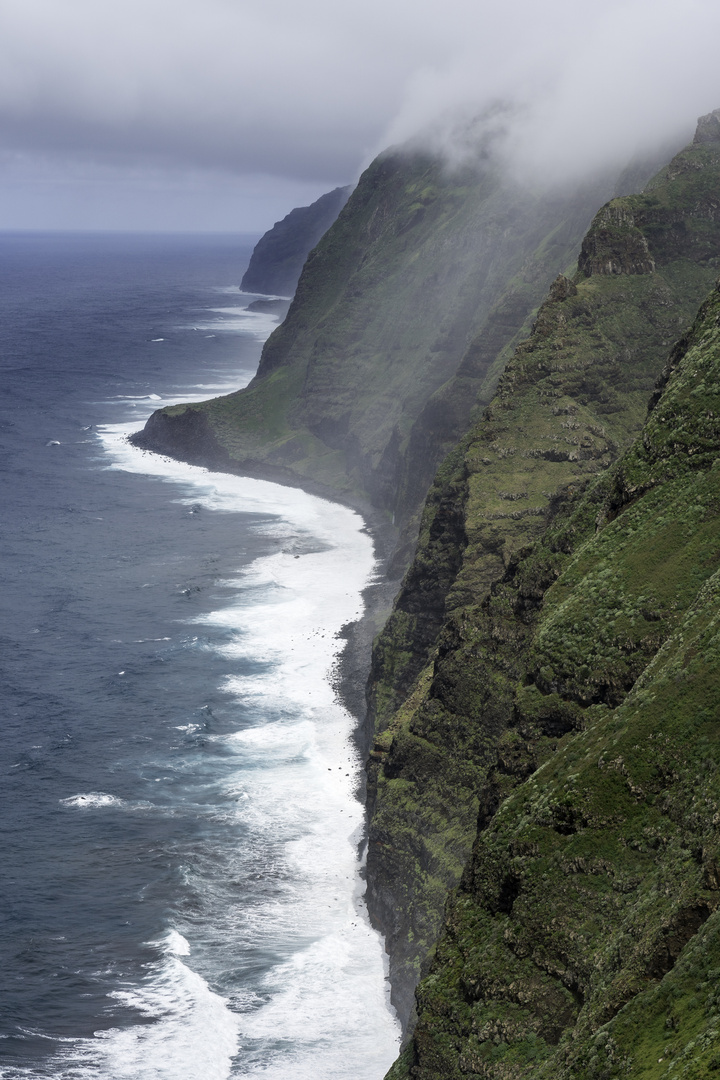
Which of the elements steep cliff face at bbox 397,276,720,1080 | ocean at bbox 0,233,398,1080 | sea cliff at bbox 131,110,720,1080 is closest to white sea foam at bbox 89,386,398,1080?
ocean at bbox 0,233,398,1080

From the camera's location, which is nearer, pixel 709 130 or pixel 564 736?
pixel 564 736

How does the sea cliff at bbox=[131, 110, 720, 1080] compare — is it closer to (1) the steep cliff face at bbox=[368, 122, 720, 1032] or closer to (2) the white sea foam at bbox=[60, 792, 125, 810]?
(1) the steep cliff face at bbox=[368, 122, 720, 1032]

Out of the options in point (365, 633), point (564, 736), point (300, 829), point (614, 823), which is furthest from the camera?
point (365, 633)

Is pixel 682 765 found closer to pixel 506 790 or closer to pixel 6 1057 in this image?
pixel 506 790

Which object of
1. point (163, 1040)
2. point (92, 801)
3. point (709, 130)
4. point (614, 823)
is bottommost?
point (163, 1040)

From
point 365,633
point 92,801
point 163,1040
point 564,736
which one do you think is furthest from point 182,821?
point 564,736

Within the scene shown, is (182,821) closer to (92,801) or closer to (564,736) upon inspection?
(92,801)

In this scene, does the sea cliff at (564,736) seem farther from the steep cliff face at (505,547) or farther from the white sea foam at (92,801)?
the white sea foam at (92,801)

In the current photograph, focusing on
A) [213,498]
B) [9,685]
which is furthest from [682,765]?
[213,498]
